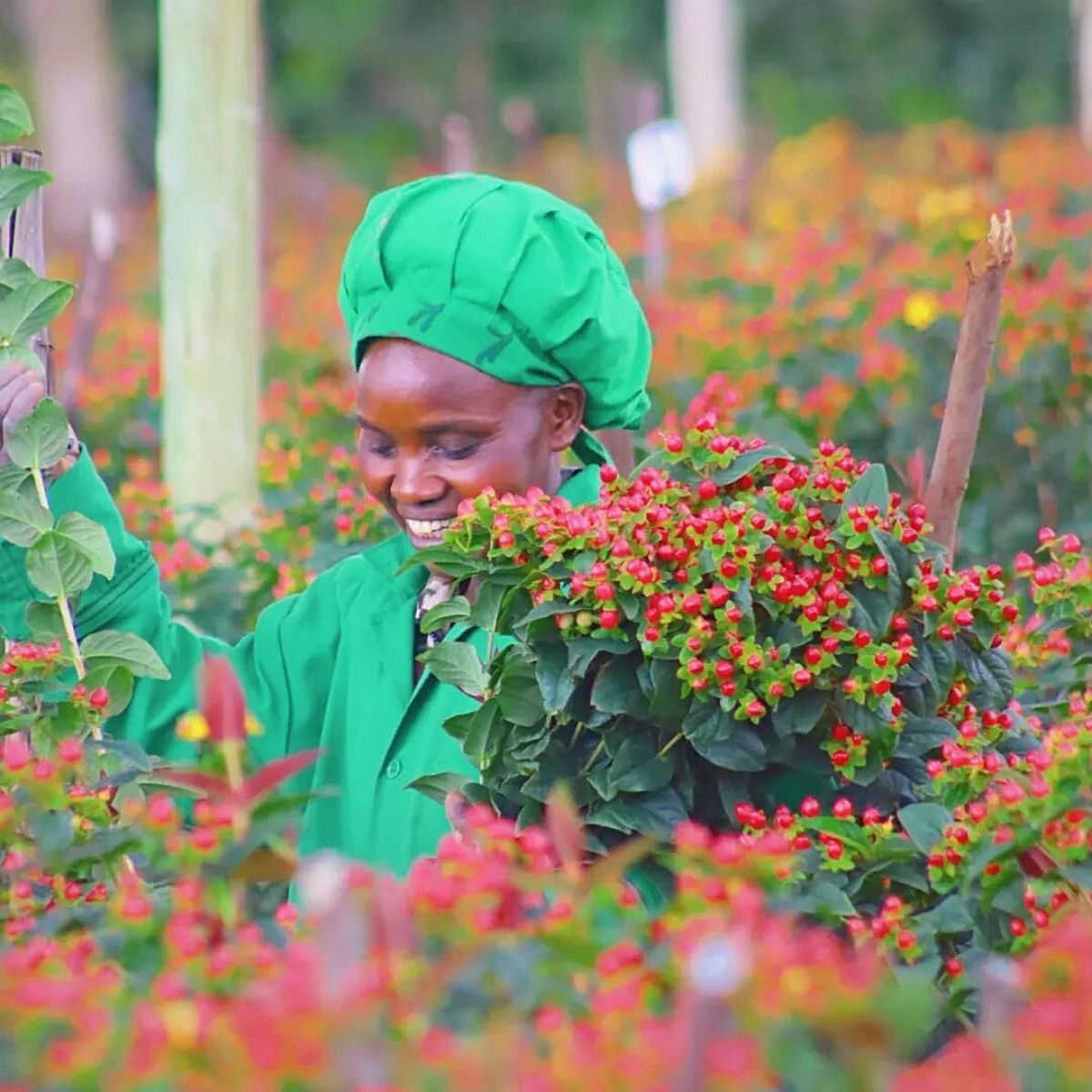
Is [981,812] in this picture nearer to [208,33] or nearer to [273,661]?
[273,661]

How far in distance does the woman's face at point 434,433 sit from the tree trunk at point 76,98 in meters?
19.7

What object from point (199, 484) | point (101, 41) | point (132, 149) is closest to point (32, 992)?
point (199, 484)

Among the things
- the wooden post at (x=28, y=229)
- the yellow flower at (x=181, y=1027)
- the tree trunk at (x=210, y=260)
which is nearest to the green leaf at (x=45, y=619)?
the wooden post at (x=28, y=229)

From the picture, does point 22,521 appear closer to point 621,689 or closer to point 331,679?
point 331,679

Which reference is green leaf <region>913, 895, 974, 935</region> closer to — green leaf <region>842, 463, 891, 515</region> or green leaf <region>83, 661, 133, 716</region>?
green leaf <region>842, 463, 891, 515</region>

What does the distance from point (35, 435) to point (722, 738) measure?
85 cm

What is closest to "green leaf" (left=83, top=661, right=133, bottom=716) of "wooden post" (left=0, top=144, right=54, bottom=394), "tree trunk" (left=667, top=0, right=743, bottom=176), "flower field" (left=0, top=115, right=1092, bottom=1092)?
"flower field" (left=0, top=115, right=1092, bottom=1092)

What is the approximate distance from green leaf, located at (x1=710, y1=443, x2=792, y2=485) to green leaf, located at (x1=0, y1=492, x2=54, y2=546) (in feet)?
2.48

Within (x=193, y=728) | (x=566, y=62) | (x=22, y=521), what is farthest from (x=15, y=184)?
(x=566, y=62)

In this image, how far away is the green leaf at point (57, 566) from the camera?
98.2 inches

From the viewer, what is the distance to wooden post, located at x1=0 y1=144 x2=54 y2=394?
2570mm

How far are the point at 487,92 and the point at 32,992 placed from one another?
77.2 feet

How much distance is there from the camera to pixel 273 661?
2.81 meters

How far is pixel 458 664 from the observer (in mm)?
2383
